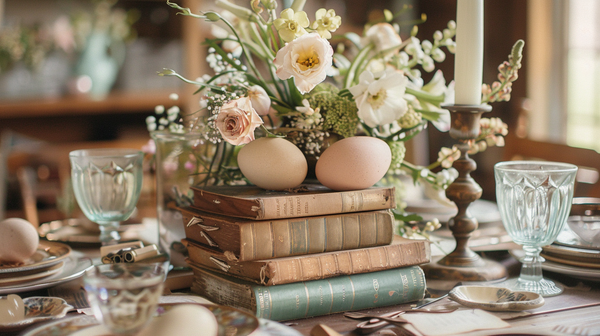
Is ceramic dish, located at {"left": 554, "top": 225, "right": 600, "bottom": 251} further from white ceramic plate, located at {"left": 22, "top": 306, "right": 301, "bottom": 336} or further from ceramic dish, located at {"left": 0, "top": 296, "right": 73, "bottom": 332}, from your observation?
ceramic dish, located at {"left": 0, "top": 296, "right": 73, "bottom": 332}

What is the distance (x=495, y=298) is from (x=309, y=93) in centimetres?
39

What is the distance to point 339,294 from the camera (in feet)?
2.32

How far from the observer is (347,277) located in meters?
Result: 0.73

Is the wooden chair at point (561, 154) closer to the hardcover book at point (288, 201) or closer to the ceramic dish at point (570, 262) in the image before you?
the ceramic dish at point (570, 262)

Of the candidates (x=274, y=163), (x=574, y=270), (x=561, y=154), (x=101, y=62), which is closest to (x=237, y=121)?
(x=274, y=163)

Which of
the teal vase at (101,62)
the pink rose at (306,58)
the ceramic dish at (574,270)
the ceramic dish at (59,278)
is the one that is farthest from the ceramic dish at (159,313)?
the teal vase at (101,62)

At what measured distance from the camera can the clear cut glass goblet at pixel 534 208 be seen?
75cm

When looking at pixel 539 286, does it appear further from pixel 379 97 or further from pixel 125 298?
pixel 125 298

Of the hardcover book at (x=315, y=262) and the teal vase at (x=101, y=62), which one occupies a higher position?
the teal vase at (x=101, y=62)

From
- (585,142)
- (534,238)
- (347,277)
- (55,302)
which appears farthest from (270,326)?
(585,142)

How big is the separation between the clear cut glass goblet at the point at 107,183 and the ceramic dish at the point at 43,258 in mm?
73

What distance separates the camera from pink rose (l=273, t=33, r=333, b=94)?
0.74 m

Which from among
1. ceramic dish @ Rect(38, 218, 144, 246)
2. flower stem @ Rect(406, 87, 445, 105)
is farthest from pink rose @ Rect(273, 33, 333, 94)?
ceramic dish @ Rect(38, 218, 144, 246)

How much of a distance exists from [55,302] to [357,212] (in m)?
0.39
